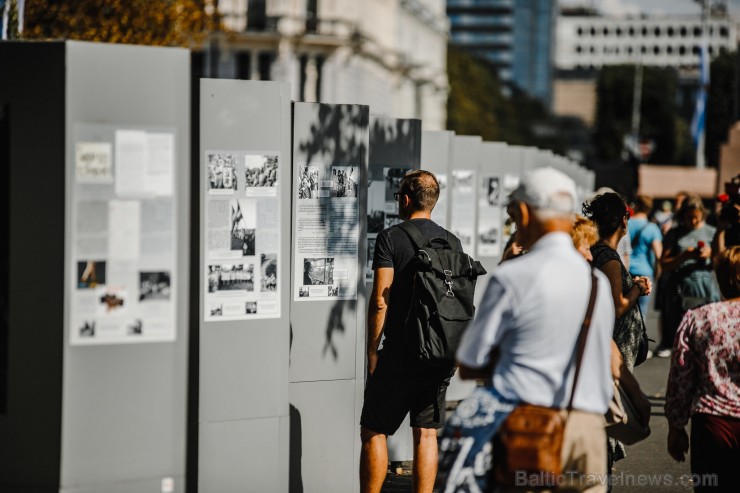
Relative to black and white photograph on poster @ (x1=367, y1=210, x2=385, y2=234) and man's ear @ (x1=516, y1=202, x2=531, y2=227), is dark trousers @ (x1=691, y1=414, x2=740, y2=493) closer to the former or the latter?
man's ear @ (x1=516, y1=202, x2=531, y2=227)

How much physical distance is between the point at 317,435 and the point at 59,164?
8.08 feet

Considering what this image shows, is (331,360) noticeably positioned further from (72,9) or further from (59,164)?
(72,9)

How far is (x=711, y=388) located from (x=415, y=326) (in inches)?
59.9

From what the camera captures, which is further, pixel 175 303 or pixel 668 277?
pixel 668 277

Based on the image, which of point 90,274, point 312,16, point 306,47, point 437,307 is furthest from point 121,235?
point 312,16

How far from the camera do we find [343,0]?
63.8 meters

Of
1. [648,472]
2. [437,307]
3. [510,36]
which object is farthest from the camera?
[510,36]

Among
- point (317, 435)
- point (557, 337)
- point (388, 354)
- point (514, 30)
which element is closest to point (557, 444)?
point (557, 337)

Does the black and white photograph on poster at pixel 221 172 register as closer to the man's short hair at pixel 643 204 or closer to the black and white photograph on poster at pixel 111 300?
the black and white photograph on poster at pixel 111 300

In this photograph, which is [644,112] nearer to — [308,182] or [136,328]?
[308,182]

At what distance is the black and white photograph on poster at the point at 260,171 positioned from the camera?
5957 mm

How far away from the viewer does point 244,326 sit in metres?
6.04

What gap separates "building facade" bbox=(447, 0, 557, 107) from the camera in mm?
187000

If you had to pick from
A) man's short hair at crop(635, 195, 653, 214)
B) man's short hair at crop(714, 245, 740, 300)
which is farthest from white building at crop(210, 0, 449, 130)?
man's short hair at crop(714, 245, 740, 300)
